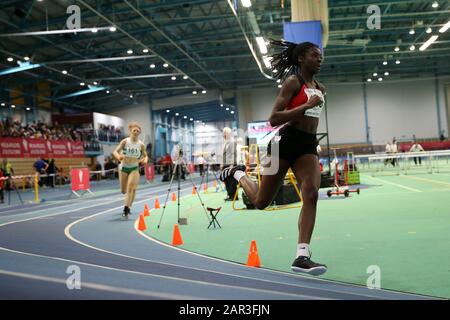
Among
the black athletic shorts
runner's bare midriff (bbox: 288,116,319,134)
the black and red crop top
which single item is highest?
the black and red crop top

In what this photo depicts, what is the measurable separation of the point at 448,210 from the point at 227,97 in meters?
38.6

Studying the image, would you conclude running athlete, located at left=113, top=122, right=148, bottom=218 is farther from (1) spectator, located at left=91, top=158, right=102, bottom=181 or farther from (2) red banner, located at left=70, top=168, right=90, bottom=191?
(1) spectator, located at left=91, top=158, right=102, bottom=181

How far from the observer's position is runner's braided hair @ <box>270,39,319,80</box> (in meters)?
4.31

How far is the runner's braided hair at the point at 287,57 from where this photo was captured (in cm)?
431

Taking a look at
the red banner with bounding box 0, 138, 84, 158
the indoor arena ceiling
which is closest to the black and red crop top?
the indoor arena ceiling

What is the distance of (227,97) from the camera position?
151 ft

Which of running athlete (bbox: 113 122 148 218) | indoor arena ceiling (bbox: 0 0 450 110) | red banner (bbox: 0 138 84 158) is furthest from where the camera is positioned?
red banner (bbox: 0 138 84 158)

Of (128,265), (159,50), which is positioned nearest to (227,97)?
(159,50)

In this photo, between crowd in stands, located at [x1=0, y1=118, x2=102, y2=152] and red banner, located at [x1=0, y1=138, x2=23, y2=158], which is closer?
red banner, located at [x1=0, y1=138, x2=23, y2=158]

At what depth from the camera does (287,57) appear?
4539mm

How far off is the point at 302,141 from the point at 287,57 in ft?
3.19

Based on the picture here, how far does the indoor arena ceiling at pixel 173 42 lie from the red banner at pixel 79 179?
6625mm

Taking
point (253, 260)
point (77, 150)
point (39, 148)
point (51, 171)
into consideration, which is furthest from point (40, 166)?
point (253, 260)

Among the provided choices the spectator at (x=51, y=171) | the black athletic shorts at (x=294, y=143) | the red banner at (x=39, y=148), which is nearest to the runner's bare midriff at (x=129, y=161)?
the black athletic shorts at (x=294, y=143)
